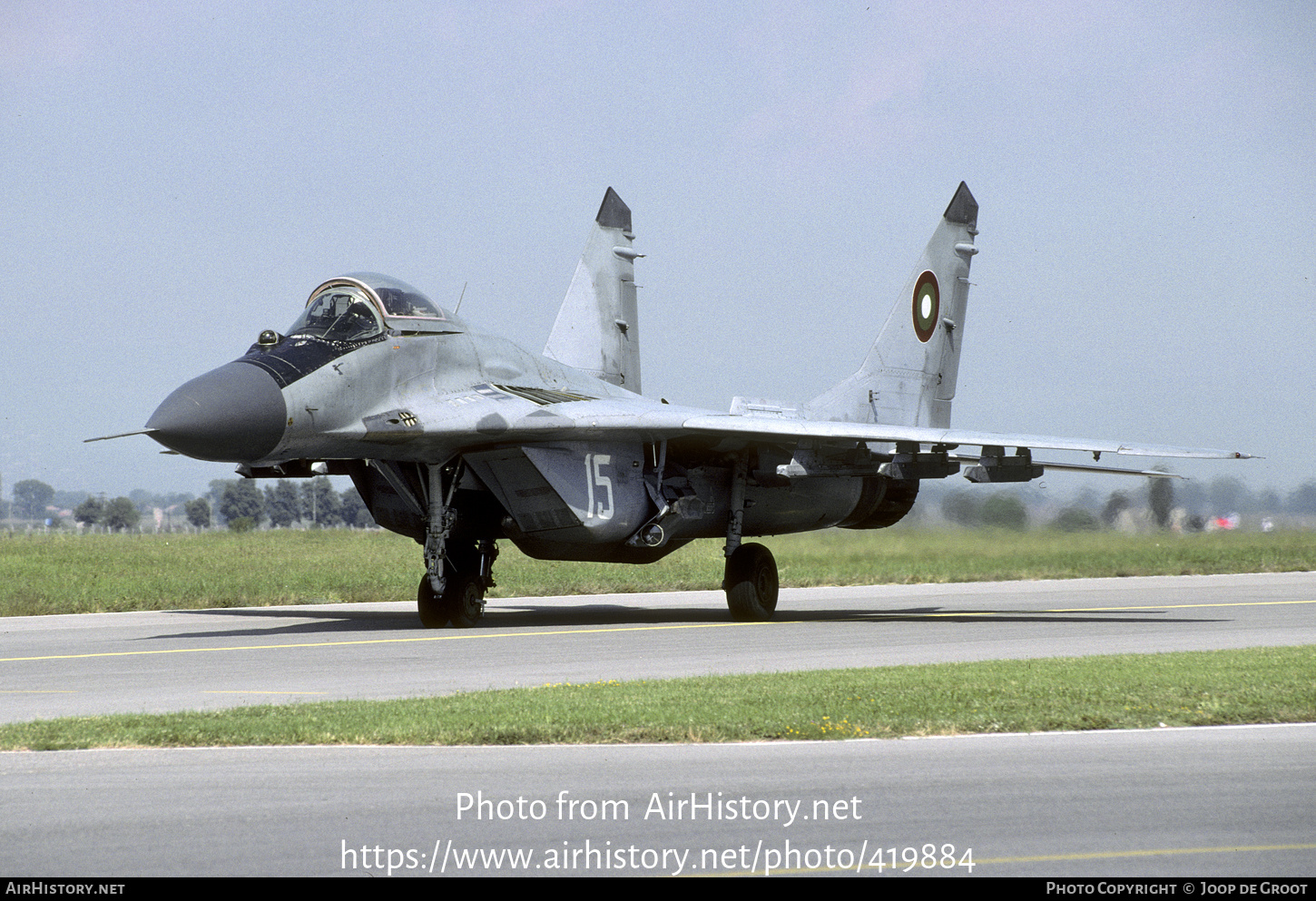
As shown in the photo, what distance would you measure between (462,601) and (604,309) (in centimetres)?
689

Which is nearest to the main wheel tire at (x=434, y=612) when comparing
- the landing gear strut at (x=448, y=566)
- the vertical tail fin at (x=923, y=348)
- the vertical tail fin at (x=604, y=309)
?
the landing gear strut at (x=448, y=566)

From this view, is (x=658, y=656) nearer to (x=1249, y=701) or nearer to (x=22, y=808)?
(x=1249, y=701)

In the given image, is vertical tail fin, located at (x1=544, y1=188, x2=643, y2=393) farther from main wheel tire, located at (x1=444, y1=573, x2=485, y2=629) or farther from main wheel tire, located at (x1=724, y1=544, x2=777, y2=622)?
main wheel tire, located at (x1=444, y1=573, x2=485, y2=629)

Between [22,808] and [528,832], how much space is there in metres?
2.41

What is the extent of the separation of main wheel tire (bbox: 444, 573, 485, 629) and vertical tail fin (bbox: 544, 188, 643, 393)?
568 cm

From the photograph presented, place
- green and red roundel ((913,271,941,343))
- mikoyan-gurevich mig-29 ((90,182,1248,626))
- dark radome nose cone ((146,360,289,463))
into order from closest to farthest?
1. dark radome nose cone ((146,360,289,463))
2. mikoyan-gurevich mig-29 ((90,182,1248,626))
3. green and red roundel ((913,271,941,343))

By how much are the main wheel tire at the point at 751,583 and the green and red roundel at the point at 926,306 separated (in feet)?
20.4

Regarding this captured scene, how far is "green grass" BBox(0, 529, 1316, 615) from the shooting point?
76.7 feet

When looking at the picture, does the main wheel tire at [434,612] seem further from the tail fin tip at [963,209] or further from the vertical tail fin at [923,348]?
the tail fin tip at [963,209]

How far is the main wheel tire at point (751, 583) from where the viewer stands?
60.4 ft

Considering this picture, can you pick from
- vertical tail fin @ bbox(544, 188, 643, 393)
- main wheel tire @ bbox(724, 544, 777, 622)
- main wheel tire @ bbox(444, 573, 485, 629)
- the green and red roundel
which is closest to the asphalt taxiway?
main wheel tire @ bbox(444, 573, 485, 629)

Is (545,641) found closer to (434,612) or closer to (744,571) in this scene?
(434,612)

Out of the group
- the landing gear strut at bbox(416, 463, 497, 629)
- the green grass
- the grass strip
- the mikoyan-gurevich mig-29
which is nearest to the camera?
the grass strip

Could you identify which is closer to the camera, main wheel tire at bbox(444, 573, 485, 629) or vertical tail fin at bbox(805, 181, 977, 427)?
main wheel tire at bbox(444, 573, 485, 629)
